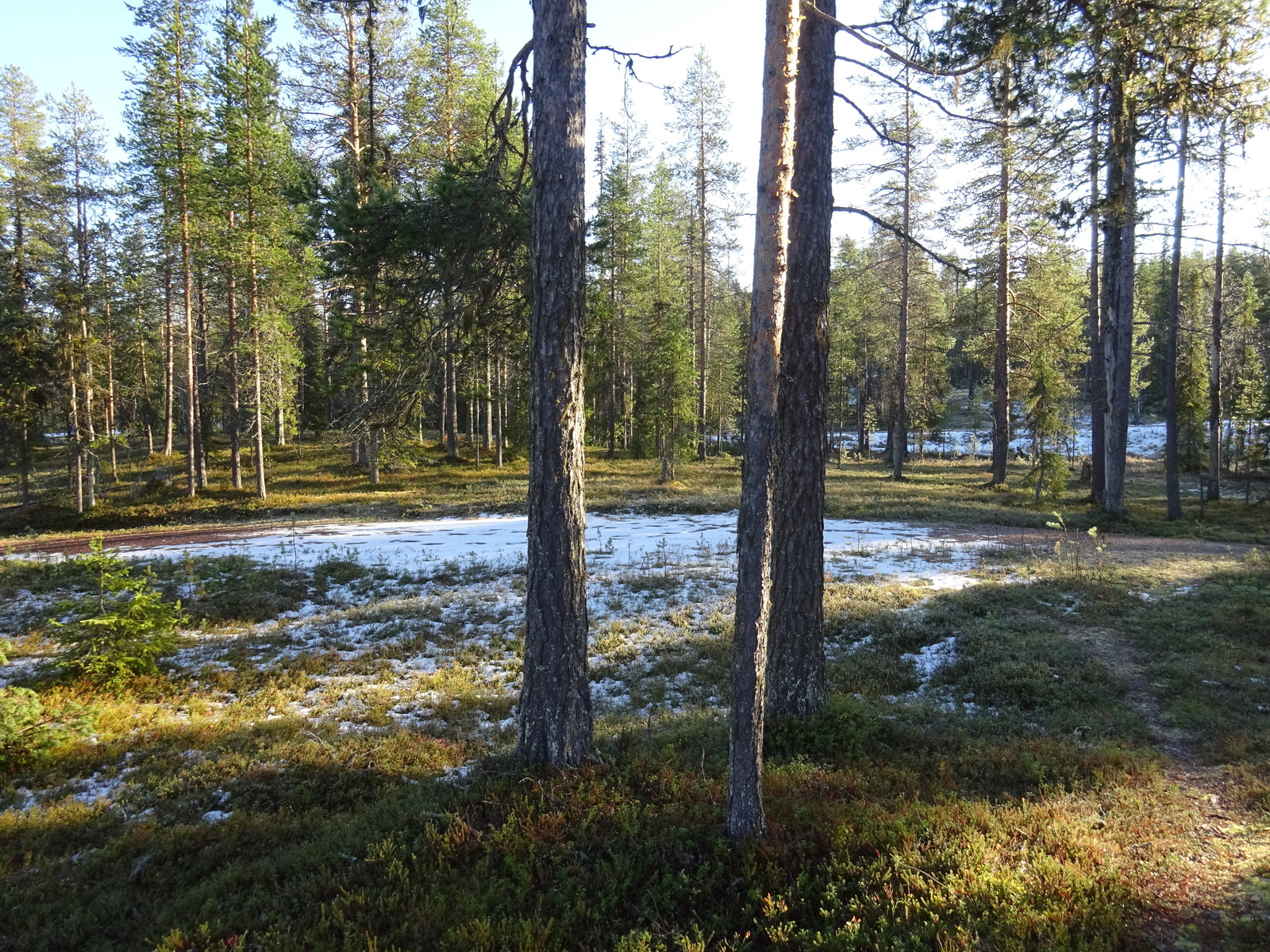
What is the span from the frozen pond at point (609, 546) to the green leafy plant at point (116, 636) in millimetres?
5157

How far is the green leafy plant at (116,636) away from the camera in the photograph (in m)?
7.80

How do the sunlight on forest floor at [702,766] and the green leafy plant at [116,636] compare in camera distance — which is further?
the green leafy plant at [116,636]

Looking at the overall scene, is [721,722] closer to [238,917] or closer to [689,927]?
[689,927]

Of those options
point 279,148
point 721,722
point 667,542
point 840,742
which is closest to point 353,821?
point 721,722

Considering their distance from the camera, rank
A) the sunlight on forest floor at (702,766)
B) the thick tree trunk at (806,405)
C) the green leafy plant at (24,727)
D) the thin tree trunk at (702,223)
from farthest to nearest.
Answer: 1. the thin tree trunk at (702,223)
2. the thick tree trunk at (806,405)
3. the green leafy plant at (24,727)
4. the sunlight on forest floor at (702,766)

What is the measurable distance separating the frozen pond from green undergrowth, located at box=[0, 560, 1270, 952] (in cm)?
561

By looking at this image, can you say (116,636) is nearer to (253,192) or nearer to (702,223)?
(253,192)

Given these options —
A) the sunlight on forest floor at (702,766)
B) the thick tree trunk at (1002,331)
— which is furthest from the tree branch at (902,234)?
the thick tree trunk at (1002,331)

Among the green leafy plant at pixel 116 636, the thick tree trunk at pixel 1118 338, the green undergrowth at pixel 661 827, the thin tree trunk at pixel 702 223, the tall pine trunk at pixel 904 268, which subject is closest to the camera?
the green undergrowth at pixel 661 827

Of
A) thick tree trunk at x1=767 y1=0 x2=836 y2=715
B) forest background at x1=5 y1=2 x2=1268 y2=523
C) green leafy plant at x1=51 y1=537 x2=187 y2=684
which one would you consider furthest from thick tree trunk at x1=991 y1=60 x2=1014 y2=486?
green leafy plant at x1=51 y1=537 x2=187 y2=684

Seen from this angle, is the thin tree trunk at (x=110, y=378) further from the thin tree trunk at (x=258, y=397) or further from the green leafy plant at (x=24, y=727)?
the green leafy plant at (x=24, y=727)

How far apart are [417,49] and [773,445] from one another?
29477mm

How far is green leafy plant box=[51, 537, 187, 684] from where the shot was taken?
7797mm

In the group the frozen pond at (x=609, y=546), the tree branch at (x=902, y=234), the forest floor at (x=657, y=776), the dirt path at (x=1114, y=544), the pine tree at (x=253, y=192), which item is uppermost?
the pine tree at (x=253, y=192)
